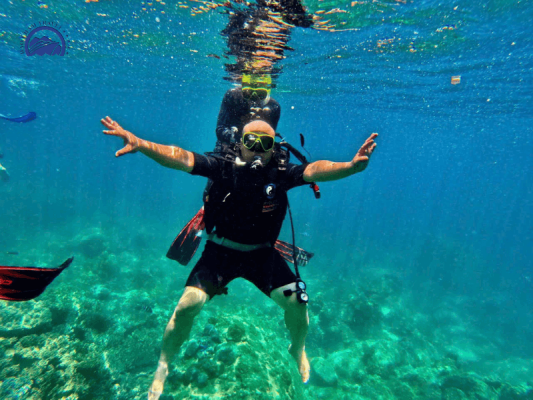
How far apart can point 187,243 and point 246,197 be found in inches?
90.2

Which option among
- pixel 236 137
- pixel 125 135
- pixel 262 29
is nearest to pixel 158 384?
pixel 125 135

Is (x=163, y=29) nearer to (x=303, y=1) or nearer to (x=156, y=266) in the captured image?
(x=303, y=1)

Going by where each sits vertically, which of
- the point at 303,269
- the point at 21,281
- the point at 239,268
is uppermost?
the point at 21,281

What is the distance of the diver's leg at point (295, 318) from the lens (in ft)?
13.0

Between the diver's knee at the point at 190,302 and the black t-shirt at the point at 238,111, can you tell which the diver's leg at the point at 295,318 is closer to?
the diver's knee at the point at 190,302

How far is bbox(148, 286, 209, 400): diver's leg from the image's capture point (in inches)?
148

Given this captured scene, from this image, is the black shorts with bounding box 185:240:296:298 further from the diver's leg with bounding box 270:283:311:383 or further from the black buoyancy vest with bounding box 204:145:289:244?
the black buoyancy vest with bounding box 204:145:289:244

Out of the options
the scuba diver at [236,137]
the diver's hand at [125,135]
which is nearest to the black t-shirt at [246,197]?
the scuba diver at [236,137]

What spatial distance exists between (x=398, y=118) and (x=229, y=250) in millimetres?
29538

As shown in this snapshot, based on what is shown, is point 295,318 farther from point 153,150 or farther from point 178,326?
point 153,150

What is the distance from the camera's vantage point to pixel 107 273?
14.7 meters

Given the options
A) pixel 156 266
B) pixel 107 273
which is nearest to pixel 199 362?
pixel 107 273

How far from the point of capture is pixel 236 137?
708 cm

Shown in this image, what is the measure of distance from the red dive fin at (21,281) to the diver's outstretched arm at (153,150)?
124 cm
